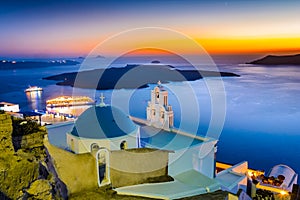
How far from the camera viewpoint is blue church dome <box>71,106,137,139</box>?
25.0 feet

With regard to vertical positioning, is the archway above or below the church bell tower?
below

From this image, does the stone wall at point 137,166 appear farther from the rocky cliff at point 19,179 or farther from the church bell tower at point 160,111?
the rocky cliff at point 19,179

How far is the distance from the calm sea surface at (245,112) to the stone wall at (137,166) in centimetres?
447

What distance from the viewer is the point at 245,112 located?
106 ft

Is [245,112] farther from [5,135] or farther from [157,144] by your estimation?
[5,135]

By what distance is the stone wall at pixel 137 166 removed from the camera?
750 centimetres

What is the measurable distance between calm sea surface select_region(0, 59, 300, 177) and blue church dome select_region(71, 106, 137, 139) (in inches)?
136

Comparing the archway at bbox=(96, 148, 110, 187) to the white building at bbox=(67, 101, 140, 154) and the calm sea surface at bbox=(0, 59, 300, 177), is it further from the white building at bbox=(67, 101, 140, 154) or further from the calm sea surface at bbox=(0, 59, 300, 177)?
the calm sea surface at bbox=(0, 59, 300, 177)

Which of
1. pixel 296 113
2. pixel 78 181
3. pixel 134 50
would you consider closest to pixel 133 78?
pixel 134 50

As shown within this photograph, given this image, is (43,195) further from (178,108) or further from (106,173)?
(178,108)

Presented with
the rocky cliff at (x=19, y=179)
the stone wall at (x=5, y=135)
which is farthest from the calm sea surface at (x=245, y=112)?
the rocky cliff at (x=19, y=179)

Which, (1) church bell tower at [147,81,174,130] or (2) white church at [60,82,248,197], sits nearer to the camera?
(2) white church at [60,82,248,197]

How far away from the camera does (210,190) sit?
738cm

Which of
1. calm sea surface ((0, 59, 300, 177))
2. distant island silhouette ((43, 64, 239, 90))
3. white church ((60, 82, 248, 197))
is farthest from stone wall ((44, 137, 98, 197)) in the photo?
distant island silhouette ((43, 64, 239, 90))
